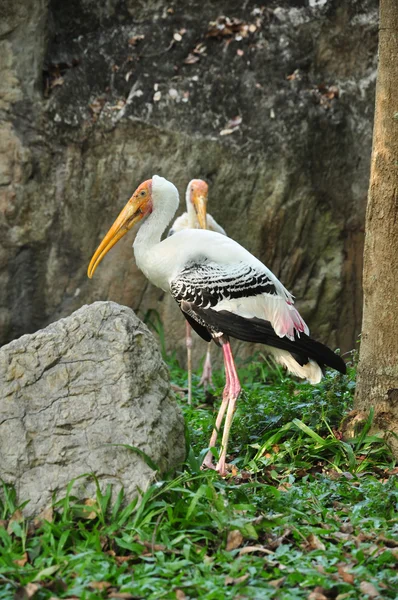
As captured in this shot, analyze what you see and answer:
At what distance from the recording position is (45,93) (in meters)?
8.90

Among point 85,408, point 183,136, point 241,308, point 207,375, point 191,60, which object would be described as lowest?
point 207,375

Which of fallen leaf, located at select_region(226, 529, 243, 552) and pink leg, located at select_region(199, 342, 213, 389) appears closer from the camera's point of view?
fallen leaf, located at select_region(226, 529, 243, 552)

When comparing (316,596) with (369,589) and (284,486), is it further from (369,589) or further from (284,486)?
(284,486)

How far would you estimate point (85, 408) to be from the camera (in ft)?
14.0

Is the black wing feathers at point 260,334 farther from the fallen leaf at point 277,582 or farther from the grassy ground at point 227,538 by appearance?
the fallen leaf at point 277,582

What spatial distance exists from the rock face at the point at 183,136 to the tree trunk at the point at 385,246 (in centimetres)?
359

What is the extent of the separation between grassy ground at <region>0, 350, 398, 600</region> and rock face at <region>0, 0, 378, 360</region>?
160 inches

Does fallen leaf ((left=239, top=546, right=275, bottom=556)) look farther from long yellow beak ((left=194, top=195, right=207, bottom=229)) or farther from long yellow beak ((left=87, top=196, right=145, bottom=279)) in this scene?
long yellow beak ((left=194, top=195, right=207, bottom=229))

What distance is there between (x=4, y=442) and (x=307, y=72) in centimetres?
594

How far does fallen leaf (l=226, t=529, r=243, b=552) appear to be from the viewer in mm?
3844

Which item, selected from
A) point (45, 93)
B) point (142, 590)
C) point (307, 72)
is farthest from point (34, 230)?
point (142, 590)

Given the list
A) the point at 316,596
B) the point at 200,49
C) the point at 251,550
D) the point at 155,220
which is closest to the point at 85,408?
the point at 251,550

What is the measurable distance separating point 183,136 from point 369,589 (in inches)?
235

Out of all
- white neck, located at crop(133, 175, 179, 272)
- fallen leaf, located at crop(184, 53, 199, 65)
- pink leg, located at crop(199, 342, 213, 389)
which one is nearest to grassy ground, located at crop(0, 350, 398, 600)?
white neck, located at crop(133, 175, 179, 272)
